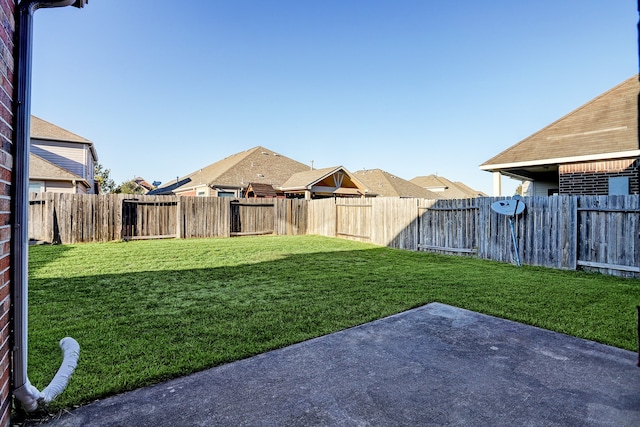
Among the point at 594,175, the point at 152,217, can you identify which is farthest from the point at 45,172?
the point at 594,175

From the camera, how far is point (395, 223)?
11414 millimetres

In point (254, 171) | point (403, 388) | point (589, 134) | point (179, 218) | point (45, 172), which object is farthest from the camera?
point (254, 171)

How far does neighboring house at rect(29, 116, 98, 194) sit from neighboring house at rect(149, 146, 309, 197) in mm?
6044

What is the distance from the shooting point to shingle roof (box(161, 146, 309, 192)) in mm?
20875

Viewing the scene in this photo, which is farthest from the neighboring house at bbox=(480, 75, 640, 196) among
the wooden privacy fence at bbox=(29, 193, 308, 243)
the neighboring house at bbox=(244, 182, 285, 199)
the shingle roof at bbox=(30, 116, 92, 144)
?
the shingle roof at bbox=(30, 116, 92, 144)

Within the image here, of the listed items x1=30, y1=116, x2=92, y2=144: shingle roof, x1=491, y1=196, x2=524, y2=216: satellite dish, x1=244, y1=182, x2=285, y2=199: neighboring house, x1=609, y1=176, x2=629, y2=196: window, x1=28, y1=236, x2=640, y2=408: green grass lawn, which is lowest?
x1=28, y1=236, x2=640, y2=408: green grass lawn

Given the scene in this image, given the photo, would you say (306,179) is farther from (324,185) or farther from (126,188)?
(126,188)

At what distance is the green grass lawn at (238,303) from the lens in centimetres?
277

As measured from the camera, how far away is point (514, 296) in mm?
4855

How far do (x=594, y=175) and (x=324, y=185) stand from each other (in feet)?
44.6

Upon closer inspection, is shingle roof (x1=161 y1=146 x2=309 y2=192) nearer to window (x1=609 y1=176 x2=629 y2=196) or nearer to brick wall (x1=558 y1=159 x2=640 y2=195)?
brick wall (x1=558 y1=159 x2=640 y2=195)

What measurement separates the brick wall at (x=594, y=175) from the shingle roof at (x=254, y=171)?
52.2 ft

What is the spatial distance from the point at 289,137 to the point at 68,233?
61.8 ft

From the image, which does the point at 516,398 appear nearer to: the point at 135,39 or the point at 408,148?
the point at 135,39
